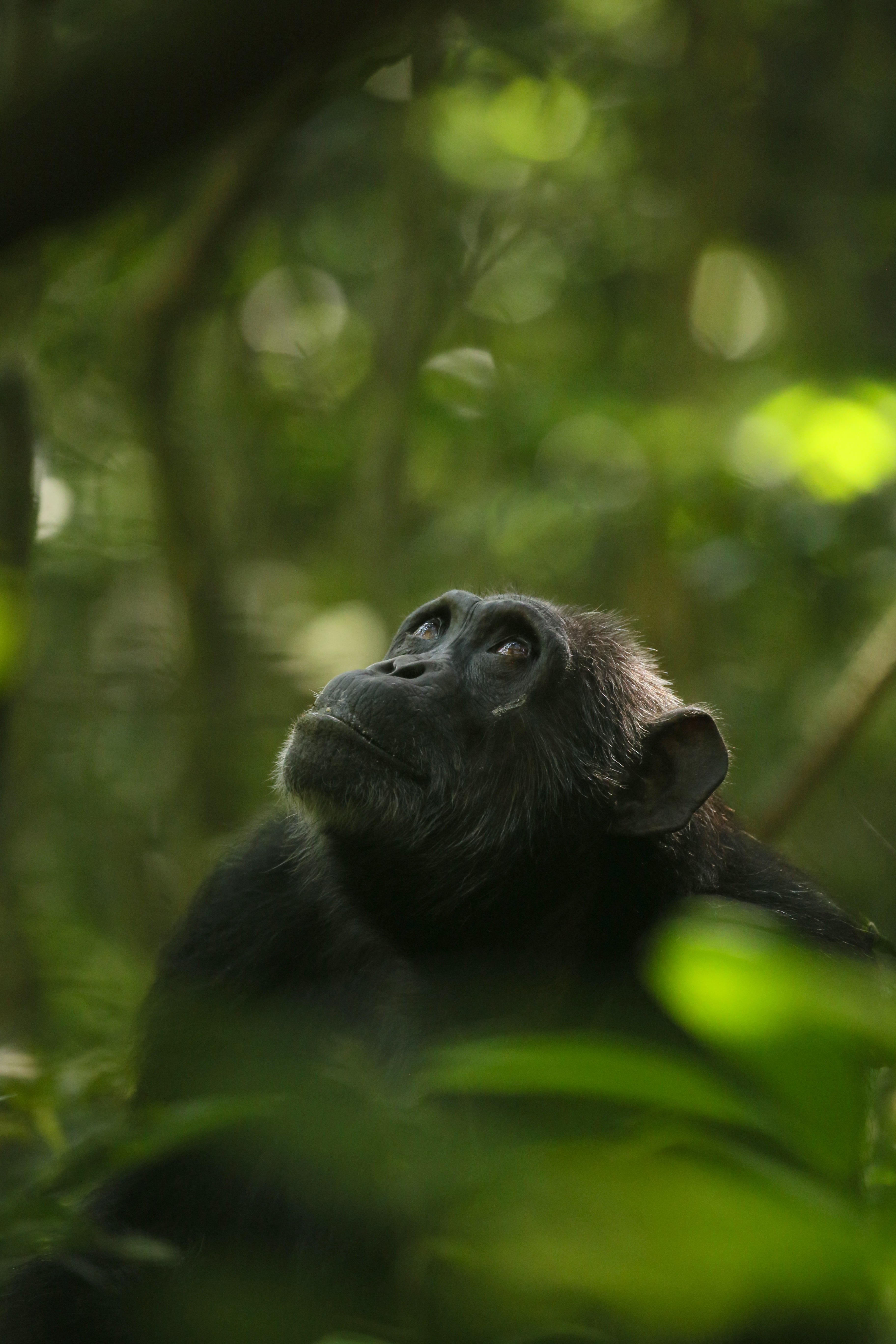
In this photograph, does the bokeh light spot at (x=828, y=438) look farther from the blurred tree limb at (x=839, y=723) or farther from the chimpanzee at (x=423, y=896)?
the chimpanzee at (x=423, y=896)

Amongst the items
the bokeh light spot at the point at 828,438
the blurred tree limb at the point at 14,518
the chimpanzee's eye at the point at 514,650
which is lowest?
the chimpanzee's eye at the point at 514,650

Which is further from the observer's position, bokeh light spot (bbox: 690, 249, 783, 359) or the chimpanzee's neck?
bokeh light spot (bbox: 690, 249, 783, 359)

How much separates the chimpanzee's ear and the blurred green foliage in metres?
1.07

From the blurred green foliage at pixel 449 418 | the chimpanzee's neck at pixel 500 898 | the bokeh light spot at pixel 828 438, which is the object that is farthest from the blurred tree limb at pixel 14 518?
the bokeh light spot at pixel 828 438

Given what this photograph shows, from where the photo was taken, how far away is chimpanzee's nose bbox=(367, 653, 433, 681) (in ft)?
13.3

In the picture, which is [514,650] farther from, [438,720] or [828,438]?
[828,438]

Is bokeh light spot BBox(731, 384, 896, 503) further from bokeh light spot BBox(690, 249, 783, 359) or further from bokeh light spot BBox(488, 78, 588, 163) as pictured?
bokeh light spot BBox(488, 78, 588, 163)

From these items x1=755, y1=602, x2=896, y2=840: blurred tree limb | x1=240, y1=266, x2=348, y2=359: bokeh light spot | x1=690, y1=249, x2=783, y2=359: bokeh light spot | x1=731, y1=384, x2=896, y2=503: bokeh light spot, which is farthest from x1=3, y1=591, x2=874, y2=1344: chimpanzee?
x1=240, y1=266, x2=348, y2=359: bokeh light spot

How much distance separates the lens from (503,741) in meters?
4.06

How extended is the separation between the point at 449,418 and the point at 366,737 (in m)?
5.15

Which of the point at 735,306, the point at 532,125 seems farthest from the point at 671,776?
the point at 735,306

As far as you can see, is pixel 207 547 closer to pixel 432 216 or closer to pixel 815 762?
pixel 432 216

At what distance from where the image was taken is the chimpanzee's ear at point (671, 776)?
3.84 m

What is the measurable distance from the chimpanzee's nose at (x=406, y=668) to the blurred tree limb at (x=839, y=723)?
2.00 meters
